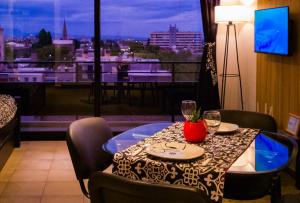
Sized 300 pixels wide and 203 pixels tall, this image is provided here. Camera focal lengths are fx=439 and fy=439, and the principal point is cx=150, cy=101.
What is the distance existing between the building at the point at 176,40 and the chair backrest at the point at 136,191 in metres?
4.85

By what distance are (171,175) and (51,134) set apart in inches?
161

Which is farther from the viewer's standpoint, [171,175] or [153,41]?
[153,41]

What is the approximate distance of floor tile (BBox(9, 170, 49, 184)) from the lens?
412 cm

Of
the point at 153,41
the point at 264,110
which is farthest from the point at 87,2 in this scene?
the point at 264,110

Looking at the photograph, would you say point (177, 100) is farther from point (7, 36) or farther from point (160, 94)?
point (7, 36)

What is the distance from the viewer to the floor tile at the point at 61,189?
377cm

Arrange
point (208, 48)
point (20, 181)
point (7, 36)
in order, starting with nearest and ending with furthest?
point (20, 181), point (208, 48), point (7, 36)

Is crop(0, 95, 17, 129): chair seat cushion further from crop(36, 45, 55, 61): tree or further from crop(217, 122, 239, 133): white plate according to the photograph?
crop(217, 122, 239, 133): white plate

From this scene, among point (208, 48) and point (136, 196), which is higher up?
point (208, 48)

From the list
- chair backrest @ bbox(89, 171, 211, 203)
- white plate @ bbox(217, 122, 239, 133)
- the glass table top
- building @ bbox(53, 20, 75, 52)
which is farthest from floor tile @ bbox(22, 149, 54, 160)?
chair backrest @ bbox(89, 171, 211, 203)

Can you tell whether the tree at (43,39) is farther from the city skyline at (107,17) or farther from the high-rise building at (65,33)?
the high-rise building at (65,33)

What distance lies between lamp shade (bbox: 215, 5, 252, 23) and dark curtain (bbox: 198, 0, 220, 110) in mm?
505

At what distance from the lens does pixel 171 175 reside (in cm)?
195

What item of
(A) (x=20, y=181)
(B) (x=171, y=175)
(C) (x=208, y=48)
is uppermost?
(C) (x=208, y=48)
